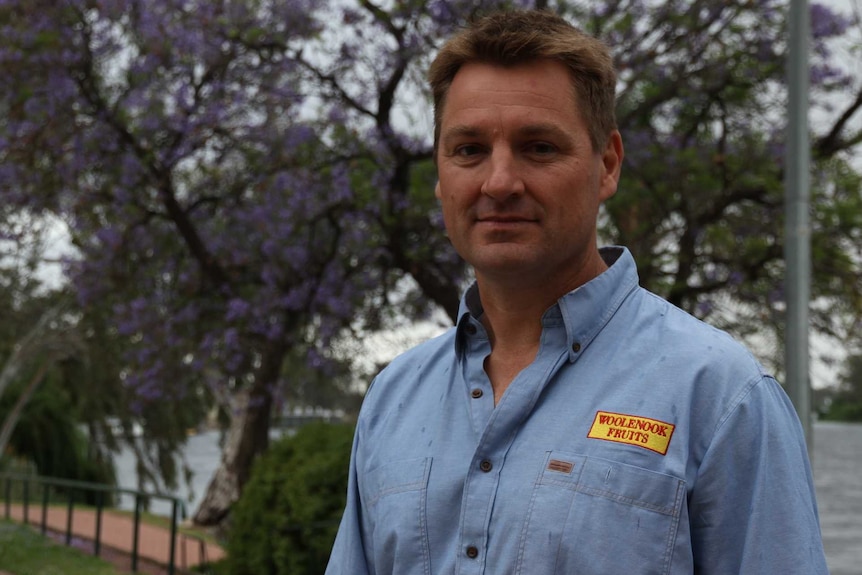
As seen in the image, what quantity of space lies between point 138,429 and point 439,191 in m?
22.0

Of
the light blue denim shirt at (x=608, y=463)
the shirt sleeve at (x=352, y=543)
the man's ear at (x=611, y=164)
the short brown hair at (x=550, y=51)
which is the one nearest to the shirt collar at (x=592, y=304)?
the light blue denim shirt at (x=608, y=463)

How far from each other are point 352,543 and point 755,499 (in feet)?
2.78

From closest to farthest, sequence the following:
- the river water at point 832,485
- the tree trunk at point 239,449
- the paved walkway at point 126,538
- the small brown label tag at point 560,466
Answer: the small brown label tag at point 560,466
the paved walkway at point 126,538
the tree trunk at point 239,449
the river water at point 832,485

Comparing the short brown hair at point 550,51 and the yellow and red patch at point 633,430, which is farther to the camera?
the short brown hair at point 550,51

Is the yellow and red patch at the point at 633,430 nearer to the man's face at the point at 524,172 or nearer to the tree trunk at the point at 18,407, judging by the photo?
the man's face at the point at 524,172

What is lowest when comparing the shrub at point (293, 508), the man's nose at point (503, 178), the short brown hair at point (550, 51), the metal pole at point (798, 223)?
the shrub at point (293, 508)

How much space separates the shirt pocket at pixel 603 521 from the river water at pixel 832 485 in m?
0.90

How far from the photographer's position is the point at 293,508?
8.94 m

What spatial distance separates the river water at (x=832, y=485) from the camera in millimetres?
25812

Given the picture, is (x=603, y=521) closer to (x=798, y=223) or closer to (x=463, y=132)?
(x=463, y=132)

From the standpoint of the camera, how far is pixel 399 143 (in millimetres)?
11359

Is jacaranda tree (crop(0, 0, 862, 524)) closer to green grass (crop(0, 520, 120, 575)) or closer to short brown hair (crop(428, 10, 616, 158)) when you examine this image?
green grass (crop(0, 520, 120, 575))

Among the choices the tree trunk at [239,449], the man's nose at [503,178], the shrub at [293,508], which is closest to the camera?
the man's nose at [503,178]

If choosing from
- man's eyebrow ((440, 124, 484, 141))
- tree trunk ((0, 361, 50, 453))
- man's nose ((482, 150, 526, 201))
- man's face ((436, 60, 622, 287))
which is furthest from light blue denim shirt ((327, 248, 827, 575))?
tree trunk ((0, 361, 50, 453))
